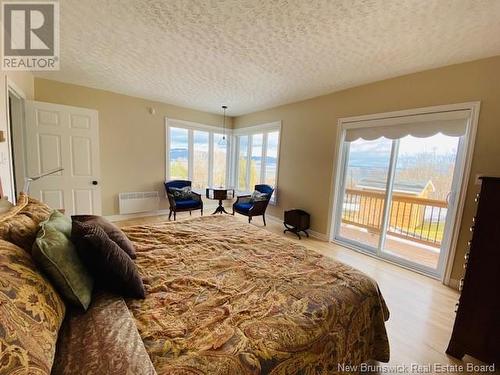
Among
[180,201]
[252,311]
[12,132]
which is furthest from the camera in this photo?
[180,201]

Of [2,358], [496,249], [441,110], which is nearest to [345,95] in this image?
[441,110]

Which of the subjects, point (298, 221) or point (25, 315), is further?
point (298, 221)

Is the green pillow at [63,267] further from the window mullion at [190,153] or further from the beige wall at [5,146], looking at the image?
the window mullion at [190,153]

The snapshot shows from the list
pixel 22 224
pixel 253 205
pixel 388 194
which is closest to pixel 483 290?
pixel 388 194

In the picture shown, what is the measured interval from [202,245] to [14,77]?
311 centimetres

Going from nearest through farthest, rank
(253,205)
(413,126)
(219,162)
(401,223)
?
(413,126) → (401,223) → (253,205) → (219,162)

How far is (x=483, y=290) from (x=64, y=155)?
198 inches

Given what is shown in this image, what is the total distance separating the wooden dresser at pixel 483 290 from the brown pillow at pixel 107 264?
2143 millimetres

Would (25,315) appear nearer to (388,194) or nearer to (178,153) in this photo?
(388,194)

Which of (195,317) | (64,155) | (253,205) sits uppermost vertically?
(64,155)

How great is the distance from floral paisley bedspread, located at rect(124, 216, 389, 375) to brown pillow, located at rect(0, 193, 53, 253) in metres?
0.59

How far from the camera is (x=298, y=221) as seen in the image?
3994 mm

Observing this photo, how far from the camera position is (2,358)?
0.51m

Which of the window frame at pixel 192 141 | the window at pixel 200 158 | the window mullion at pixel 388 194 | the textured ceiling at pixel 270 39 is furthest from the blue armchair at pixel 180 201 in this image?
the window mullion at pixel 388 194
